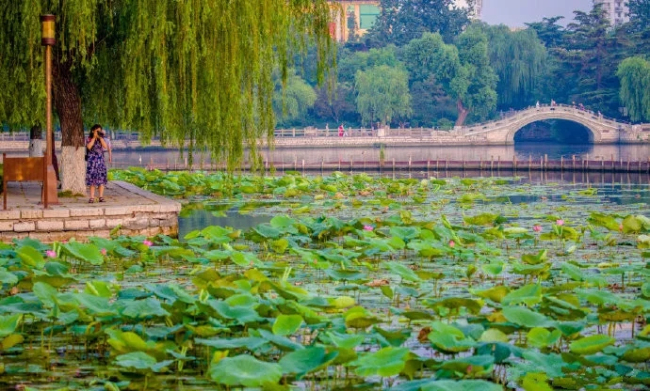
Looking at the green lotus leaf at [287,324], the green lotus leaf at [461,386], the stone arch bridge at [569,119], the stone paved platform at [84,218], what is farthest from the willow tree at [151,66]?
the stone arch bridge at [569,119]

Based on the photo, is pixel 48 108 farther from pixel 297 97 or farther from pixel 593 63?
pixel 593 63

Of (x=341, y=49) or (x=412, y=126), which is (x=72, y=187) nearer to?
(x=412, y=126)

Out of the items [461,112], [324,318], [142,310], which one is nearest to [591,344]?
[324,318]

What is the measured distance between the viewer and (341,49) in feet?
284

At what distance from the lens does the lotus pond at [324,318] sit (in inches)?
231

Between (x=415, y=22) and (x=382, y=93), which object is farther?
(x=415, y=22)

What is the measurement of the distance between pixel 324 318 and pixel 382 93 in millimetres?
67361

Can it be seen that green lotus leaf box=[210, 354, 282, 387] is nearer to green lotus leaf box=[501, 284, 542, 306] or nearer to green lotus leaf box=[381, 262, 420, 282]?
green lotus leaf box=[501, 284, 542, 306]

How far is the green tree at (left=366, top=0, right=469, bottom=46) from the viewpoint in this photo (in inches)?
3529

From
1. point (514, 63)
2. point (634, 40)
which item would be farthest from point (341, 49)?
point (634, 40)

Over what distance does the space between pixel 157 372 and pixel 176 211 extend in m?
7.54

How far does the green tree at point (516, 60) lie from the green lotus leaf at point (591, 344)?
247 ft

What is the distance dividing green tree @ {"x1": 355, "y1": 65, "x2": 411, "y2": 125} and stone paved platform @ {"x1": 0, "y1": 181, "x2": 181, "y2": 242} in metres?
59.0

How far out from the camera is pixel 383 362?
565 cm
